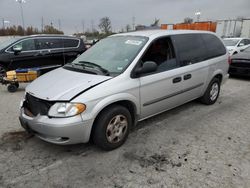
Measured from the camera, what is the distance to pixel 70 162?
278cm

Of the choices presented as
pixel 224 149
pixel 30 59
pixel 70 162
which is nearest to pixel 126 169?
pixel 70 162

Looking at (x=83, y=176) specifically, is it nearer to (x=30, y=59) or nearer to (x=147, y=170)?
(x=147, y=170)

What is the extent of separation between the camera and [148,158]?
112 inches

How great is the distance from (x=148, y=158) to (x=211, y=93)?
279 centimetres

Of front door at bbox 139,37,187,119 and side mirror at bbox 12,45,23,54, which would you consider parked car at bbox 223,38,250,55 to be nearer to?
front door at bbox 139,37,187,119

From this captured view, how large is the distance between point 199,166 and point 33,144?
245cm

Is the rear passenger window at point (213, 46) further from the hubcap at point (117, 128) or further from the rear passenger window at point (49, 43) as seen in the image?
the rear passenger window at point (49, 43)

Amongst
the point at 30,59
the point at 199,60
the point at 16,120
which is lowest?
the point at 16,120

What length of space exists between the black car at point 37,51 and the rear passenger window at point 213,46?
4.57 meters

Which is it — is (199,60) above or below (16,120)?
above

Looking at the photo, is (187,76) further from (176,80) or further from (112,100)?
(112,100)

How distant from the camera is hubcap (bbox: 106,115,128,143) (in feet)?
9.58

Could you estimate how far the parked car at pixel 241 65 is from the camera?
7618 millimetres

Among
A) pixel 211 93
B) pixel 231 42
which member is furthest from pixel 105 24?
pixel 211 93
